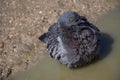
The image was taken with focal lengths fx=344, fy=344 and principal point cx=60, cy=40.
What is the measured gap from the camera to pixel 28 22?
6.07m

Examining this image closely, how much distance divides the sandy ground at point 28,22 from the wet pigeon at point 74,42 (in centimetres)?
48

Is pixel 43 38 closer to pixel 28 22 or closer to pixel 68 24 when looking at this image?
pixel 68 24

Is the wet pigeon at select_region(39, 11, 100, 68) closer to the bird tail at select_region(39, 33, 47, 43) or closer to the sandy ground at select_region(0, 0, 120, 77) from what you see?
the bird tail at select_region(39, 33, 47, 43)

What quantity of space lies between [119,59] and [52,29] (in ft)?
3.62

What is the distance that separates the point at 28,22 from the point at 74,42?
4.51 ft

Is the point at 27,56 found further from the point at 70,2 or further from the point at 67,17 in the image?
the point at 70,2

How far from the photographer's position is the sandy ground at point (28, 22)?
17.7 feet

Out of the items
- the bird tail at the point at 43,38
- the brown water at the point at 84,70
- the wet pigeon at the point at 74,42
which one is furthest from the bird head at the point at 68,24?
the brown water at the point at 84,70

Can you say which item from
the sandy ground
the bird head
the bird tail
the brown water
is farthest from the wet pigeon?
the sandy ground

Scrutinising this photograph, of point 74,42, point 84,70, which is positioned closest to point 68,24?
point 74,42

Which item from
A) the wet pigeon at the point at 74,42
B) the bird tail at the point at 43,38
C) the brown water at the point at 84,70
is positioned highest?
the wet pigeon at the point at 74,42

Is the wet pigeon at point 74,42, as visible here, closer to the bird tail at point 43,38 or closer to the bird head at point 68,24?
the bird head at point 68,24

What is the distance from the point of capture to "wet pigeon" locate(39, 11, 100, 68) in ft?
16.3

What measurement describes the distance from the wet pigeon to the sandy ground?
48 centimetres
